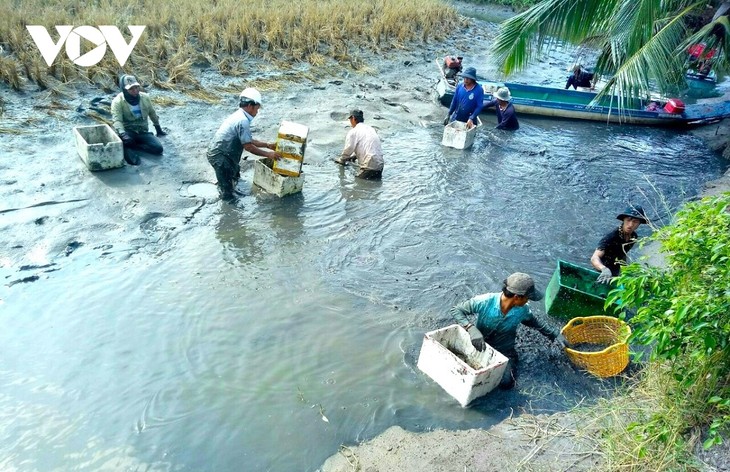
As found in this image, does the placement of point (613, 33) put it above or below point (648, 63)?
above

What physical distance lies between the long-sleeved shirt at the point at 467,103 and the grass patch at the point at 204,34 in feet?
18.0

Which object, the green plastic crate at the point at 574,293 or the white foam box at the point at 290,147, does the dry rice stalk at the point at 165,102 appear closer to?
the white foam box at the point at 290,147

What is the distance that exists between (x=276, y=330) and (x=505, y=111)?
899cm

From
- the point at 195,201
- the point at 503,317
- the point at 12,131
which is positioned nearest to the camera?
the point at 503,317

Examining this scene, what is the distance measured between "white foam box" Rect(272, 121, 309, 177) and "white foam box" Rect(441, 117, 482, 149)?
4.23 meters

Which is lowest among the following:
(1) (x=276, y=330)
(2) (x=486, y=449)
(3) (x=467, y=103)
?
(1) (x=276, y=330)

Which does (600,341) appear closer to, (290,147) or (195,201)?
(290,147)

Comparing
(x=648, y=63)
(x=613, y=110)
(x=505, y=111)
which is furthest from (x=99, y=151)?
(x=613, y=110)

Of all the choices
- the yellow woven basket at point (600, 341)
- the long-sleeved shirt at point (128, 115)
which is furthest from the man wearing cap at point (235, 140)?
the yellow woven basket at point (600, 341)

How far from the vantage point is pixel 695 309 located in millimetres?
3016

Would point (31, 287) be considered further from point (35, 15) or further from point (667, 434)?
point (35, 15)

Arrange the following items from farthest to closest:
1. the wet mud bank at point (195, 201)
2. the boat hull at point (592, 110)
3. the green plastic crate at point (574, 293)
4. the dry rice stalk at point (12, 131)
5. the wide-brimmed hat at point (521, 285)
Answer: the boat hull at point (592, 110)
the dry rice stalk at point (12, 131)
the green plastic crate at point (574, 293)
the wide-brimmed hat at point (521, 285)
the wet mud bank at point (195, 201)

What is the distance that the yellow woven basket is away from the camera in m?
5.00

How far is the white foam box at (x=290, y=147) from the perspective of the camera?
7538mm
